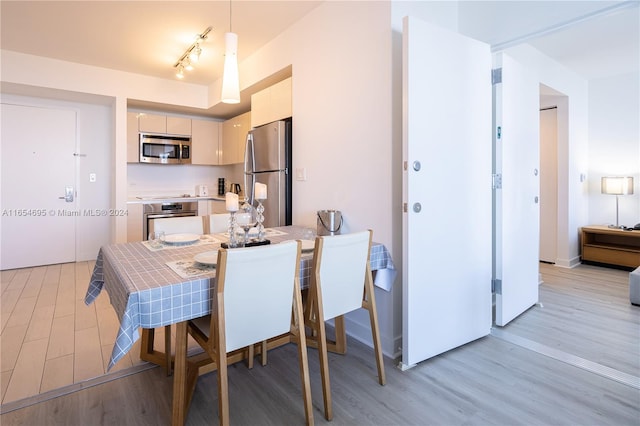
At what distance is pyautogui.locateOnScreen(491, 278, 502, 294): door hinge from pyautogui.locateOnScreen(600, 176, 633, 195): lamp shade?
10.2ft

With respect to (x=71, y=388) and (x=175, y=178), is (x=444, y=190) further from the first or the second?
(x=175, y=178)

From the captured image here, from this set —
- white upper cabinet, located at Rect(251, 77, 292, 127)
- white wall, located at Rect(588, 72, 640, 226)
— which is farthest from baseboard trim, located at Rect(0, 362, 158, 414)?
white wall, located at Rect(588, 72, 640, 226)

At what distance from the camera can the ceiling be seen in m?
2.23

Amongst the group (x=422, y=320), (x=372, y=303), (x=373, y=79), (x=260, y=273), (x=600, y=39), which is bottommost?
(x=422, y=320)

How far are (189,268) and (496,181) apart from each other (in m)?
2.23

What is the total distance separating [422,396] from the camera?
1.75 m

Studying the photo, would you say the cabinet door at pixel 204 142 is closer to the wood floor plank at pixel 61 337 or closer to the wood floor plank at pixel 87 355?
the wood floor plank at pixel 61 337

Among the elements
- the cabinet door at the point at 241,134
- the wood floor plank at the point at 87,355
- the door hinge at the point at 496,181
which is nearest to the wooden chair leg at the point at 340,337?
the wood floor plank at the point at 87,355

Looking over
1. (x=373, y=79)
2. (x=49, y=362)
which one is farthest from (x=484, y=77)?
(x=49, y=362)

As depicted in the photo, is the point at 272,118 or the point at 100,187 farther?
the point at 100,187

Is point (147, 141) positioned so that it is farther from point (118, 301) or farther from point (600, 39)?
point (600, 39)

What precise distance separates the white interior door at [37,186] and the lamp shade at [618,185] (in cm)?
714

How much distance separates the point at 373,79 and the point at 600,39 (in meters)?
2.79

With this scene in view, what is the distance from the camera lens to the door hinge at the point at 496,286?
2596 mm
